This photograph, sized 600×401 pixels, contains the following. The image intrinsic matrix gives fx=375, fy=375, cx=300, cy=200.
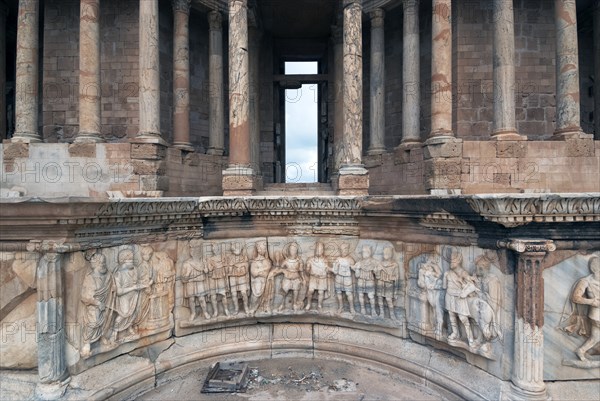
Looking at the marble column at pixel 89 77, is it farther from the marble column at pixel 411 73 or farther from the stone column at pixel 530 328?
the stone column at pixel 530 328

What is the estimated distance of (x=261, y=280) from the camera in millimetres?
7051

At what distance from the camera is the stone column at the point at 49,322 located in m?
5.10

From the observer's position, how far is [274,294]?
23.7 feet

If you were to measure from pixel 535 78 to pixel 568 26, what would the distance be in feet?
6.71

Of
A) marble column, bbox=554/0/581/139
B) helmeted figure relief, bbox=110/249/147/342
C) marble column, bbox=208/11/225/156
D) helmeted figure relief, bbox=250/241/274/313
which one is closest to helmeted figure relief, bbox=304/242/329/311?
helmeted figure relief, bbox=250/241/274/313

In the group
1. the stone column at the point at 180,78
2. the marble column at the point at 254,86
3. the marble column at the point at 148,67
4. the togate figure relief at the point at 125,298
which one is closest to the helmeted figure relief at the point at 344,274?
the togate figure relief at the point at 125,298

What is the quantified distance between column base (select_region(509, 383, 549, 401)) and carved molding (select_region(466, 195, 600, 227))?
220 centimetres

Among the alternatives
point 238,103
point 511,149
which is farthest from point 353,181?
point 511,149

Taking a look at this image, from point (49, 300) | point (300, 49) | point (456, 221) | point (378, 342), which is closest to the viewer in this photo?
point (49, 300)

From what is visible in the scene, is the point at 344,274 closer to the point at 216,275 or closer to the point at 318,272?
the point at 318,272

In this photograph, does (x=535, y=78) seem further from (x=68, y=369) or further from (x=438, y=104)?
(x=68, y=369)

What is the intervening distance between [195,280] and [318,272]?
7.40ft

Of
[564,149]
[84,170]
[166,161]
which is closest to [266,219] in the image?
[166,161]

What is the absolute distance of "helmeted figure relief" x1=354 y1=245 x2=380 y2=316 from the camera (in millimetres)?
6738
